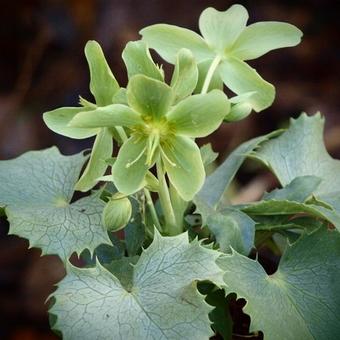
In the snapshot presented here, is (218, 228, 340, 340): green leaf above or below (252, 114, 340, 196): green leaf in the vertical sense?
below

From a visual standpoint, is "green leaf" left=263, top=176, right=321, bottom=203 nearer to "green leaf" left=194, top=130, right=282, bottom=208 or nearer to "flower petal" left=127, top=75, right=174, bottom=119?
"green leaf" left=194, top=130, right=282, bottom=208

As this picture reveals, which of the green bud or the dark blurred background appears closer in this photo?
the green bud

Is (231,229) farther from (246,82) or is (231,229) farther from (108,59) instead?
(108,59)

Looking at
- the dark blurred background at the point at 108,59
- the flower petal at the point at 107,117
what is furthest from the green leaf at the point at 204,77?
the dark blurred background at the point at 108,59

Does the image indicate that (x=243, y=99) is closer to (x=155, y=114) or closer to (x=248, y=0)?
(x=155, y=114)

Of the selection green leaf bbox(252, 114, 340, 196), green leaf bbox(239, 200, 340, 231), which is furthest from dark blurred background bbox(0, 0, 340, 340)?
green leaf bbox(239, 200, 340, 231)

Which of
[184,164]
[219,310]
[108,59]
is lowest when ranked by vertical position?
[108,59]

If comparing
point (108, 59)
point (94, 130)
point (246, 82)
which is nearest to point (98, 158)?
point (94, 130)

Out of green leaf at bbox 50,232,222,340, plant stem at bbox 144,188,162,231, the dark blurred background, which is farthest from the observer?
the dark blurred background

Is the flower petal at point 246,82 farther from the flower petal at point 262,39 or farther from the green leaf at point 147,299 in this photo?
the green leaf at point 147,299
